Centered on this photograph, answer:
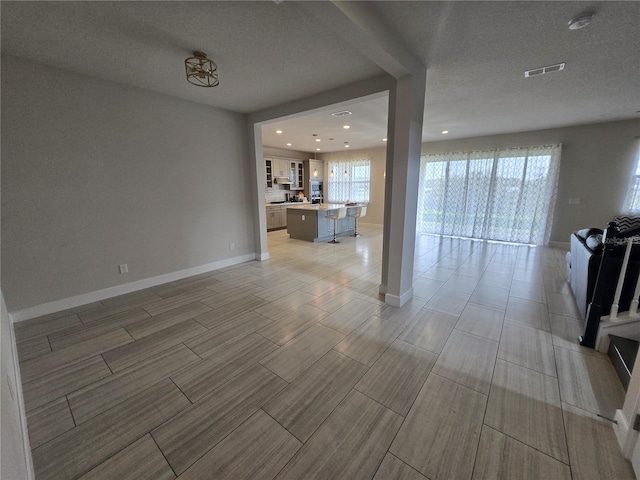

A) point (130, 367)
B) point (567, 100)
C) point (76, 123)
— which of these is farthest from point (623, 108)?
point (76, 123)

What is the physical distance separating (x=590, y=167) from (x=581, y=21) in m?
5.00

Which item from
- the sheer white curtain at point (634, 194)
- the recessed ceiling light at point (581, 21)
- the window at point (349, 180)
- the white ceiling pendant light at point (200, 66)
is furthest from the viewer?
the window at point (349, 180)

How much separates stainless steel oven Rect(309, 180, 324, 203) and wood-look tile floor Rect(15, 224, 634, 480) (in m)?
6.70

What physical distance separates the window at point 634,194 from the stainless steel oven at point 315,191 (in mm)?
7919

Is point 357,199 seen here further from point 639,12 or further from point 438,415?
point 438,415

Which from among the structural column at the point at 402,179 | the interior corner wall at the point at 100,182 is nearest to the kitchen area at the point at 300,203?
the interior corner wall at the point at 100,182

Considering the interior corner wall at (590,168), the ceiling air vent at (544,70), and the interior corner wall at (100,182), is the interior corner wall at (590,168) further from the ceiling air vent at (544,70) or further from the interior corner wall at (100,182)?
the interior corner wall at (100,182)

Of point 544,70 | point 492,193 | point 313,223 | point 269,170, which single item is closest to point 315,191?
point 269,170

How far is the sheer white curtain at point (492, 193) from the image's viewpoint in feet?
18.5

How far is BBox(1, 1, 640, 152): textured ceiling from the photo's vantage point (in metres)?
1.80

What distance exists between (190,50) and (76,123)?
1.69 m

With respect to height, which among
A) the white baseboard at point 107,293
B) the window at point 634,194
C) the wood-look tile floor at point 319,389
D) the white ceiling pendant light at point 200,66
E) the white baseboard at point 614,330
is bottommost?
the wood-look tile floor at point 319,389

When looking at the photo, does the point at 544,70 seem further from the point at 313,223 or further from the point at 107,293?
the point at 107,293

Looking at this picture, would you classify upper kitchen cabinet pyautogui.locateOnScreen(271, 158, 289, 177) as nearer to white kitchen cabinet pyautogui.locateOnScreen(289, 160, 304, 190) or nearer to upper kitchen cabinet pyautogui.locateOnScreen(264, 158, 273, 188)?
upper kitchen cabinet pyautogui.locateOnScreen(264, 158, 273, 188)
